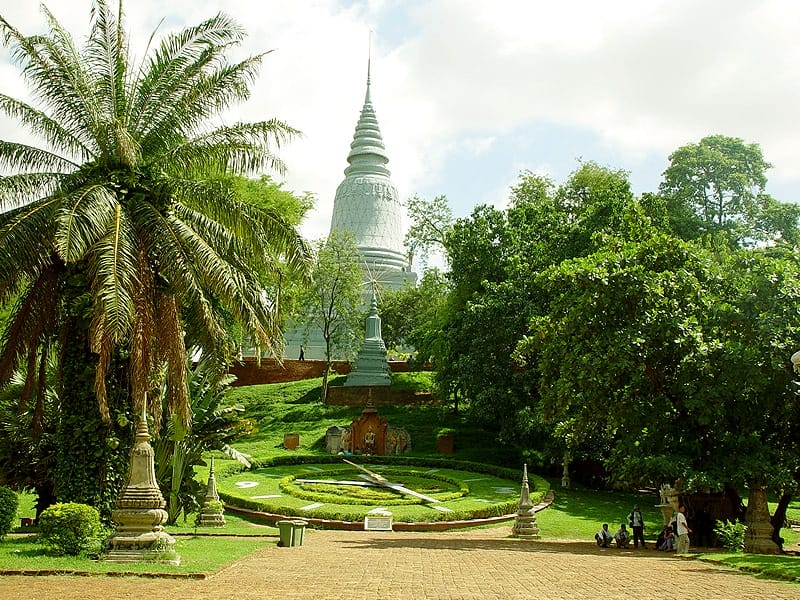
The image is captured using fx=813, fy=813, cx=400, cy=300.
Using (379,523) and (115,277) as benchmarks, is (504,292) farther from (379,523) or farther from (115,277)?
(115,277)

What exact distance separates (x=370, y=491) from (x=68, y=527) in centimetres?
1271

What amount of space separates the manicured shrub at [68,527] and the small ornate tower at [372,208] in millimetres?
42536

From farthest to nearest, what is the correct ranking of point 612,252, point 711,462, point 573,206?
point 573,206, point 612,252, point 711,462

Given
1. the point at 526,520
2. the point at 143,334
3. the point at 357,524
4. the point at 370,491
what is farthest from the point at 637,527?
the point at 143,334

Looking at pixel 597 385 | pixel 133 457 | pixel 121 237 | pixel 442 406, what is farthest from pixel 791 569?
pixel 442 406

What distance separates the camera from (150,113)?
555 inches

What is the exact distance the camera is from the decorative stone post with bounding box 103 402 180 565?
1110 cm

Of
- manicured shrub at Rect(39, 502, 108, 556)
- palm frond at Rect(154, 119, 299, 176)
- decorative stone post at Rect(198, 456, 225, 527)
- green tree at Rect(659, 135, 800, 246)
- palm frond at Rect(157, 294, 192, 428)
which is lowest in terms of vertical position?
decorative stone post at Rect(198, 456, 225, 527)

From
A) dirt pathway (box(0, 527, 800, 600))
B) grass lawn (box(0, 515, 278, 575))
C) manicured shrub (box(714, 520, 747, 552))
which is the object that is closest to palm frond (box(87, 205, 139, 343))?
grass lawn (box(0, 515, 278, 575))

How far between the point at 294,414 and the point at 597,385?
2220 centimetres

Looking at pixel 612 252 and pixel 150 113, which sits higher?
pixel 150 113

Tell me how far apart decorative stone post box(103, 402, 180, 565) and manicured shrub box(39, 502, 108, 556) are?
0.39 meters

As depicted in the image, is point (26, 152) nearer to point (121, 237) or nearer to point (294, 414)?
point (121, 237)

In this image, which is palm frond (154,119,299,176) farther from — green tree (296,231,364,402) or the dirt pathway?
green tree (296,231,364,402)
